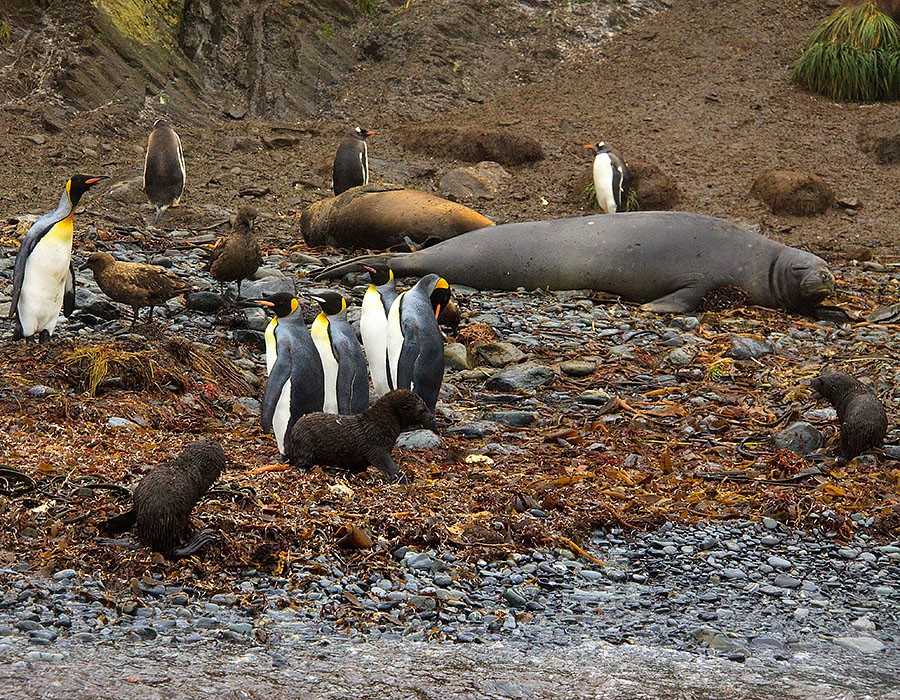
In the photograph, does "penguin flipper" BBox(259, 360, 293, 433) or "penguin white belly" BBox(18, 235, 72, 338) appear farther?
"penguin white belly" BBox(18, 235, 72, 338)

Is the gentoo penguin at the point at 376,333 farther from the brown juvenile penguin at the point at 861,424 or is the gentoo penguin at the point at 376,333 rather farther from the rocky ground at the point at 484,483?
the brown juvenile penguin at the point at 861,424

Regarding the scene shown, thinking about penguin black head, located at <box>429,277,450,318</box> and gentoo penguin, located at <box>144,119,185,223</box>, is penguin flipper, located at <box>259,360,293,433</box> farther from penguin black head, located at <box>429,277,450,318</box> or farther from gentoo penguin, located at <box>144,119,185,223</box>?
gentoo penguin, located at <box>144,119,185,223</box>

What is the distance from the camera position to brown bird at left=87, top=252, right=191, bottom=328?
6.39 metres

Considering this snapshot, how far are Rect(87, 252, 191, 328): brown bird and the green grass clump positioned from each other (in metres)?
11.9

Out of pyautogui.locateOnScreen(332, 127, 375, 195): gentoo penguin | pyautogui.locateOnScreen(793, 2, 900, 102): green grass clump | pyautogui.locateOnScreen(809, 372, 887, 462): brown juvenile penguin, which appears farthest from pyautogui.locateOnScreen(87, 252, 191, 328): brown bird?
pyautogui.locateOnScreen(793, 2, 900, 102): green grass clump

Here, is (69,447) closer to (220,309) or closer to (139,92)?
(220,309)

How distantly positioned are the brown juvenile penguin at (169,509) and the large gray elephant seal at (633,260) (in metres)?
5.11

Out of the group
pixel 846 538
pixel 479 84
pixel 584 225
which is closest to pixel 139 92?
pixel 479 84

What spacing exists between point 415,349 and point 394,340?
8.0 inches

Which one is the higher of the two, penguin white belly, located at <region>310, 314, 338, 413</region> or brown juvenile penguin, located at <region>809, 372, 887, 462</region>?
penguin white belly, located at <region>310, 314, 338, 413</region>

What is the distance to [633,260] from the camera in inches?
357

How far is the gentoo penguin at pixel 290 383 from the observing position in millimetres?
4938

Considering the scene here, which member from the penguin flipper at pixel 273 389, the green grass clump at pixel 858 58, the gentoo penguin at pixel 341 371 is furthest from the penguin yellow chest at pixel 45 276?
the green grass clump at pixel 858 58

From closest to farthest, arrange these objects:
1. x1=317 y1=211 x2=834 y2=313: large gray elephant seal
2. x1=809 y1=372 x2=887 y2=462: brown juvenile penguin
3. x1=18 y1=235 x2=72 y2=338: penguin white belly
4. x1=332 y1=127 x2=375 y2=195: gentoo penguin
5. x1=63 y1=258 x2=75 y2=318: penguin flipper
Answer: x1=809 y1=372 x2=887 y2=462: brown juvenile penguin, x1=18 y1=235 x2=72 y2=338: penguin white belly, x1=63 y1=258 x2=75 y2=318: penguin flipper, x1=317 y1=211 x2=834 y2=313: large gray elephant seal, x1=332 y1=127 x2=375 y2=195: gentoo penguin
